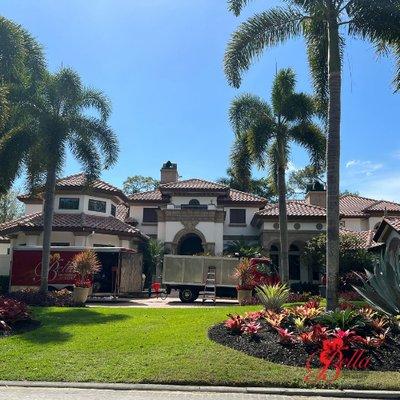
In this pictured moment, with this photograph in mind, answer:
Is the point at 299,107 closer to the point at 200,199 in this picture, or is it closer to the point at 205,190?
the point at 205,190

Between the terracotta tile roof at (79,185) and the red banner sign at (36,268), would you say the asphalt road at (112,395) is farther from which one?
the terracotta tile roof at (79,185)

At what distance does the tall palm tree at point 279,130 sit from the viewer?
23266 millimetres

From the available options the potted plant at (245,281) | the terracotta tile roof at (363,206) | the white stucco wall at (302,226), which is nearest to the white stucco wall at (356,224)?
the terracotta tile roof at (363,206)

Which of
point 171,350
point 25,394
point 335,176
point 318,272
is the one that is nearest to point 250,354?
point 171,350

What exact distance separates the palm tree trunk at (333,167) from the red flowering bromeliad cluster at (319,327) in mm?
919

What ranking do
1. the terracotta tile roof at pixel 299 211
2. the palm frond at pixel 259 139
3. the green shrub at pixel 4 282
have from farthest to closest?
the terracotta tile roof at pixel 299 211
the green shrub at pixel 4 282
the palm frond at pixel 259 139

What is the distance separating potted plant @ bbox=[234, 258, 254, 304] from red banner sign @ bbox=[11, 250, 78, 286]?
29.0 ft

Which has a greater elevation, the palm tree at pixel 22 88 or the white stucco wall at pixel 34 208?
the palm tree at pixel 22 88

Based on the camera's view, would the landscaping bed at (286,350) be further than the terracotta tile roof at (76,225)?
No

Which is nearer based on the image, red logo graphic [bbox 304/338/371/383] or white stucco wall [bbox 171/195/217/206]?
red logo graphic [bbox 304/338/371/383]

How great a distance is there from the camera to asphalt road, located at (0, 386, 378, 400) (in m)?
7.12

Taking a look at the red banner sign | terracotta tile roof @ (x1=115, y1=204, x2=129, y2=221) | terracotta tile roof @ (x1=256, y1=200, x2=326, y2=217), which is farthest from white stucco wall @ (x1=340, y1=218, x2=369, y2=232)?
the red banner sign

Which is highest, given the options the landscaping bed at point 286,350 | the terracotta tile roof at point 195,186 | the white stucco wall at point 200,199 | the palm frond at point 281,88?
the palm frond at point 281,88

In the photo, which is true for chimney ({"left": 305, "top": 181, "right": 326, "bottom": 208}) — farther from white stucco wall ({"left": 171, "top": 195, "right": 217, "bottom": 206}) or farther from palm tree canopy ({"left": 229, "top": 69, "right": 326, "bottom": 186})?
palm tree canopy ({"left": 229, "top": 69, "right": 326, "bottom": 186})
